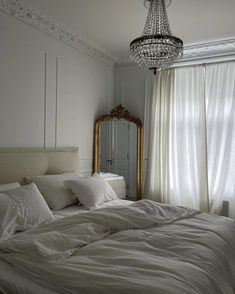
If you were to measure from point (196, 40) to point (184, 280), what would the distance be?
316 cm

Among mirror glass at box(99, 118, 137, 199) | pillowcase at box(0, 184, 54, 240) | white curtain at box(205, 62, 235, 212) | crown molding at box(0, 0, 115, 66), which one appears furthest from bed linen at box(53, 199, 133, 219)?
crown molding at box(0, 0, 115, 66)

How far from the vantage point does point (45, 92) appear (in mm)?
3145

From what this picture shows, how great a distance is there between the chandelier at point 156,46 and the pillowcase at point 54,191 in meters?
1.49

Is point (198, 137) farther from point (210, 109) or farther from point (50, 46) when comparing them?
point (50, 46)

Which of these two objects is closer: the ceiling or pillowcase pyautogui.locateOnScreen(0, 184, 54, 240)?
pillowcase pyautogui.locateOnScreen(0, 184, 54, 240)

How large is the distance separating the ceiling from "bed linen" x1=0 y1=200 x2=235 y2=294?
205 cm

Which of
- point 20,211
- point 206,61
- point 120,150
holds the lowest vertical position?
point 20,211

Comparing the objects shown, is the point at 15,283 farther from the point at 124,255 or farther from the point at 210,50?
the point at 210,50

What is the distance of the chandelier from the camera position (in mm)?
2031

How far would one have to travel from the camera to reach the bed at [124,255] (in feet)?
3.95

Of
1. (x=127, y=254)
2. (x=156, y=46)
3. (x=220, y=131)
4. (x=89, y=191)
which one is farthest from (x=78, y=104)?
(x=127, y=254)

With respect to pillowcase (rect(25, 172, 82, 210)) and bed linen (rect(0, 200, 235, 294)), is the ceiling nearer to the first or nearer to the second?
pillowcase (rect(25, 172, 82, 210))

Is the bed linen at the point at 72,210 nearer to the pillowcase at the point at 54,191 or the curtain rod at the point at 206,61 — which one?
the pillowcase at the point at 54,191

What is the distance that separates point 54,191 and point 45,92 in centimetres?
121
